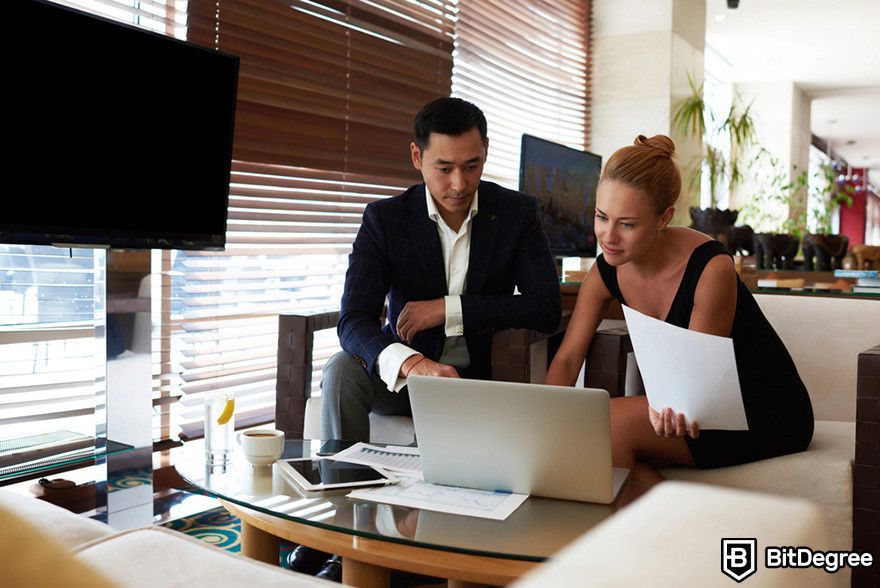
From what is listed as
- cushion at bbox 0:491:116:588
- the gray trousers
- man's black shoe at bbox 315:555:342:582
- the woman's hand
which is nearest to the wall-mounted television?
the gray trousers

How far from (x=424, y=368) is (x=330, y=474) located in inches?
15.5

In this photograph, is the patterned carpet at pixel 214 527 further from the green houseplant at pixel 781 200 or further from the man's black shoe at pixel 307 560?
the green houseplant at pixel 781 200

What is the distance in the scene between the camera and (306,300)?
3.28 metres

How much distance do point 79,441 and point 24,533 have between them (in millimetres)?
1651

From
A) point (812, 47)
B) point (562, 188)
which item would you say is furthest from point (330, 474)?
point (812, 47)

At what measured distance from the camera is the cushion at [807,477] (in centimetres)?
174

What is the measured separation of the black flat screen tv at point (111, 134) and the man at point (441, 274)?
1.47ft

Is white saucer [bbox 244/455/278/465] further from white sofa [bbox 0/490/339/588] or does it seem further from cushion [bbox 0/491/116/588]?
cushion [bbox 0/491/116/588]

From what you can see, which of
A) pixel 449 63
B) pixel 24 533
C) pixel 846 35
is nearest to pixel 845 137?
pixel 846 35

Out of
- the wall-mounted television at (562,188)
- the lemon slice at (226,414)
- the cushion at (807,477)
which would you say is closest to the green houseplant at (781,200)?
the wall-mounted television at (562,188)

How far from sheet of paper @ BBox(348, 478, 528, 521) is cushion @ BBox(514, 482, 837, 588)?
705mm

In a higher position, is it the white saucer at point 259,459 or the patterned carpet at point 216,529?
the white saucer at point 259,459

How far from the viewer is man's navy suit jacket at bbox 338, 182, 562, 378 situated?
7.43ft

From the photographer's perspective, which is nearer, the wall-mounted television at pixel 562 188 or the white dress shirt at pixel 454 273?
the white dress shirt at pixel 454 273
